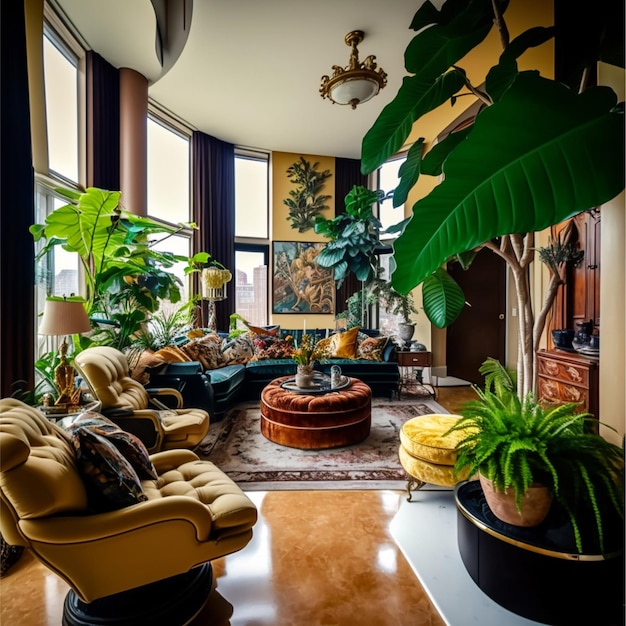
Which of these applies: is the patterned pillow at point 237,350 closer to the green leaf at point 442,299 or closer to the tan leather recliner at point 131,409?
the tan leather recliner at point 131,409

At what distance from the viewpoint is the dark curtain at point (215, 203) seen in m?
5.78

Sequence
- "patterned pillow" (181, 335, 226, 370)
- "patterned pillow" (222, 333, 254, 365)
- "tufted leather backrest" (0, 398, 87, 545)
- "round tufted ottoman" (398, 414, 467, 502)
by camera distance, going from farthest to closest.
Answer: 1. "patterned pillow" (222, 333, 254, 365)
2. "patterned pillow" (181, 335, 226, 370)
3. "round tufted ottoman" (398, 414, 467, 502)
4. "tufted leather backrest" (0, 398, 87, 545)

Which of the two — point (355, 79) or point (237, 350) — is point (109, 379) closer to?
point (237, 350)

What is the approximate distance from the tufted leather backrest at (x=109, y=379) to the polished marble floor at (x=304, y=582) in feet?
3.13

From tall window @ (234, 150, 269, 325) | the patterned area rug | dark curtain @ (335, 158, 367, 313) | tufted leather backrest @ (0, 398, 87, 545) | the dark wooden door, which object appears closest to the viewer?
tufted leather backrest @ (0, 398, 87, 545)

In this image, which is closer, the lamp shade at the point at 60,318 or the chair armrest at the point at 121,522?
the chair armrest at the point at 121,522

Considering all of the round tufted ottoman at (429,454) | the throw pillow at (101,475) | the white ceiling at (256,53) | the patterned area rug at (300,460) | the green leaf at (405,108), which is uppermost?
the white ceiling at (256,53)

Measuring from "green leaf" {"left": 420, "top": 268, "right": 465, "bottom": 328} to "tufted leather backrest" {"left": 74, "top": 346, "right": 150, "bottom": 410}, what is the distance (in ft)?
7.26

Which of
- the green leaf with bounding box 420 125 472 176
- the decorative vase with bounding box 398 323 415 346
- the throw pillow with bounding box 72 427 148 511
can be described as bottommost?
the throw pillow with bounding box 72 427 148 511

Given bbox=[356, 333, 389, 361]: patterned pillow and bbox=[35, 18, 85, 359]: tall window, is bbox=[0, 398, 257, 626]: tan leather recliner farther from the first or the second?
bbox=[356, 333, 389, 361]: patterned pillow

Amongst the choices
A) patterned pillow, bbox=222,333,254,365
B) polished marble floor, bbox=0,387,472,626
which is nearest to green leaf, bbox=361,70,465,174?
polished marble floor, bbox=0,387,472,626

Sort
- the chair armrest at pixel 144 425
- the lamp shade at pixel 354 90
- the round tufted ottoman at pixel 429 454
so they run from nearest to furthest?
1. the round tufted ottoman at pixel 429 454
2. the chair armrest at pixel 144 425
3. the lamp shade at pixel 354 90

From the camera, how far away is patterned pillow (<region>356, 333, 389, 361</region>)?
4.76 metres

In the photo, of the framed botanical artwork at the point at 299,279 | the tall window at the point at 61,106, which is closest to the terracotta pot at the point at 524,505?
the tall window at the point at 61,106
